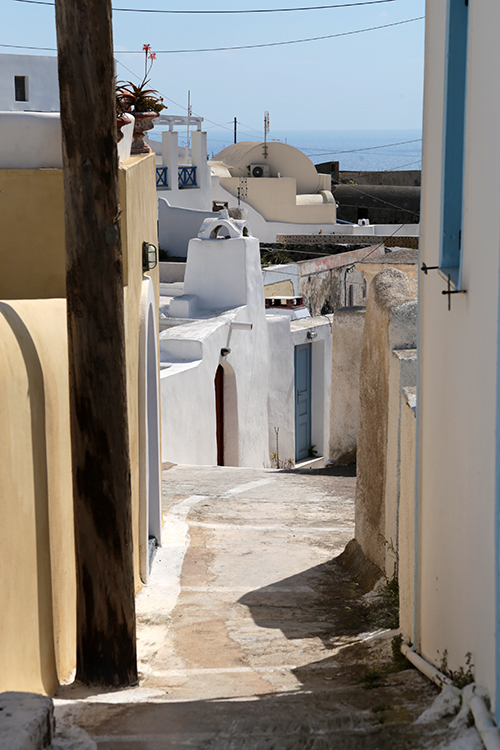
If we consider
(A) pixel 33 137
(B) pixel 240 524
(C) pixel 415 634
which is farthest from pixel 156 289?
(C) pixel 415 634

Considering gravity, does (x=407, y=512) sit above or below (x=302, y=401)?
above

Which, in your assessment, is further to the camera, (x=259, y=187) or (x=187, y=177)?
(x=259, y=187)

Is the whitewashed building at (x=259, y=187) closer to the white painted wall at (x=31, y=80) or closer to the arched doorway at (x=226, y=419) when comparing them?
the arched doorway at (x=226, y=419)

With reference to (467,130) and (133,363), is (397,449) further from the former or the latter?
(467,130)

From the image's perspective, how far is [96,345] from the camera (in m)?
4.18

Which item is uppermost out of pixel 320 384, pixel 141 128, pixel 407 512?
pixel 141 128

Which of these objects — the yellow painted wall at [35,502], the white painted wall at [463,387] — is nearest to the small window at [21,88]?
the yellow painted wall at [35,502]

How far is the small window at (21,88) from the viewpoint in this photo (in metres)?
6.62

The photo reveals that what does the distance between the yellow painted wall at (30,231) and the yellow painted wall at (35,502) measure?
58 centimetres

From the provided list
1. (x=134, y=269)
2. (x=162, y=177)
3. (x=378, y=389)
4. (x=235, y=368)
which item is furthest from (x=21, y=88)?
(x=162, y=177)

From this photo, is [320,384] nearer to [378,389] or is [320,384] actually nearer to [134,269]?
[378,389]

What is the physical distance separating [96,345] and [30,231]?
169 centimetres

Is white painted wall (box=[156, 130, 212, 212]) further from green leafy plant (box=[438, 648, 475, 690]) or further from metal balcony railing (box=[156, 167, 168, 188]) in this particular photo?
green leafy plant (box=[438, 648, 475, 690])

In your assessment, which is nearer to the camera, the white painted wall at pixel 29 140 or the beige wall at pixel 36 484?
the beige wall at pixel 36 484
